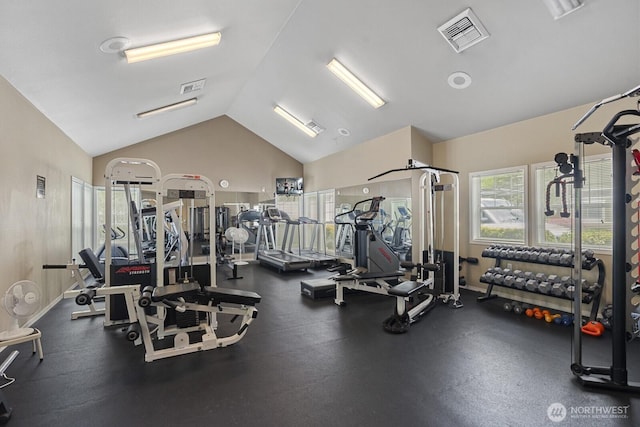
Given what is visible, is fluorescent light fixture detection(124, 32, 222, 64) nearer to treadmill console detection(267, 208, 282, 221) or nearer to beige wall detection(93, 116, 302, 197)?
treadmill console detection(267, 208, 282, 221)

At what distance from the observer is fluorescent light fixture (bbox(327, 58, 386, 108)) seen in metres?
4.56

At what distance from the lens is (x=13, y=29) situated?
241 centimetres

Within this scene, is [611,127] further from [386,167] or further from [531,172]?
[386,167]

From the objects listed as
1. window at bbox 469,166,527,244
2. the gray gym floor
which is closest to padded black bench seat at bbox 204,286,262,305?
the gray gym floor

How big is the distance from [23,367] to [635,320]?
486 cm

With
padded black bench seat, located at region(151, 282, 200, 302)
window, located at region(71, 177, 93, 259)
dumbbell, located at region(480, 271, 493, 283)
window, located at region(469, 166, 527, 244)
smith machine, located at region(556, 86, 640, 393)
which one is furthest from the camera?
window, located at region(71, 177, 93, 259)

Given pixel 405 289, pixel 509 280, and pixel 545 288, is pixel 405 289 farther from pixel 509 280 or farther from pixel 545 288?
pixel 545 288

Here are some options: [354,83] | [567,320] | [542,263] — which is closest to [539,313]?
[567,320]

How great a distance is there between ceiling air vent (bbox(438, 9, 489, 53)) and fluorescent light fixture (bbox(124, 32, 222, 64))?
8.60ft

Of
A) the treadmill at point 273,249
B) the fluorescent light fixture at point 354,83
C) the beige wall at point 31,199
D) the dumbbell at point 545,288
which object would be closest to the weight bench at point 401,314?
the dumbbell at point 545,288

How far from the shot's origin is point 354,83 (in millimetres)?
4781

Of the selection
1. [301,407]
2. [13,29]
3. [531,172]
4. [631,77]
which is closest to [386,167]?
[531,172]

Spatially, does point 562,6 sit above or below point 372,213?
above

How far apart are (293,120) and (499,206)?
14.5 feet
